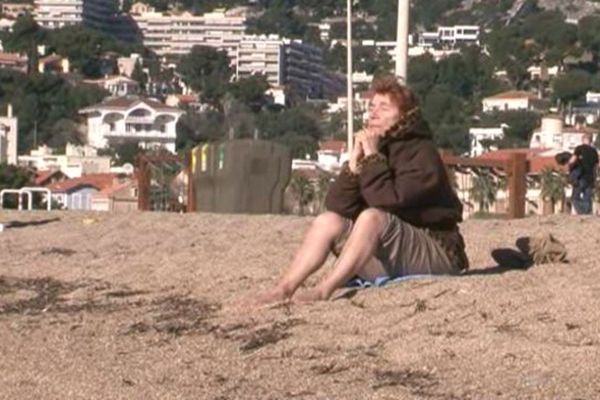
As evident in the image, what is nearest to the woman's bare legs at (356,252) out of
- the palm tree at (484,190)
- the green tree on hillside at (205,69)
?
the palm tree at (484,190)

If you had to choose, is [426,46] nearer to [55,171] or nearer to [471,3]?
[471,3]

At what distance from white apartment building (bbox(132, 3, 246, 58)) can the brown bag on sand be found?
61.7 m

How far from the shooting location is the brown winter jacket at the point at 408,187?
30.4 ft

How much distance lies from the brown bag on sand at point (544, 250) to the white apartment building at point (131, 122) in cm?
3007

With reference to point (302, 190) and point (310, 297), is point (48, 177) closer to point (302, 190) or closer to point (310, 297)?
point (302, 190)

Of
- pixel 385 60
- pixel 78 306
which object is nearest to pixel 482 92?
pixel 385 60

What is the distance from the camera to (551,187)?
60.9 ft

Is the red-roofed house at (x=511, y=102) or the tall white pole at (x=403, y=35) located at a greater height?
the tall white pole at (x=403, y=35)

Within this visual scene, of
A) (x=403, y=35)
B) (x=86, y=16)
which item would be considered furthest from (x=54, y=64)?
(x=403, y=35)

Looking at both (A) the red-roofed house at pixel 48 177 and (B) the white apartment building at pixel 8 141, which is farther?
(A) the red-roofed house at pixel 48 177

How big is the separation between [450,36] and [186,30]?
17596 mm

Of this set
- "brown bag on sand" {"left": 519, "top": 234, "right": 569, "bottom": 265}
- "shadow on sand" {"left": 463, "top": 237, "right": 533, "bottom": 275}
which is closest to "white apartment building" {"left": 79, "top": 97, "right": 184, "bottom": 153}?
"shadow on sand" {"left": 463, "top": 237, "right": 533, "bottom": 275}

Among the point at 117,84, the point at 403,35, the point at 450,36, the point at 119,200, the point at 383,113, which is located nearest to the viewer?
the point at 383,113

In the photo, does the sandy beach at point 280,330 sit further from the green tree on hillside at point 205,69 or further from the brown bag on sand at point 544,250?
the green tree on hillside at point 205,69
